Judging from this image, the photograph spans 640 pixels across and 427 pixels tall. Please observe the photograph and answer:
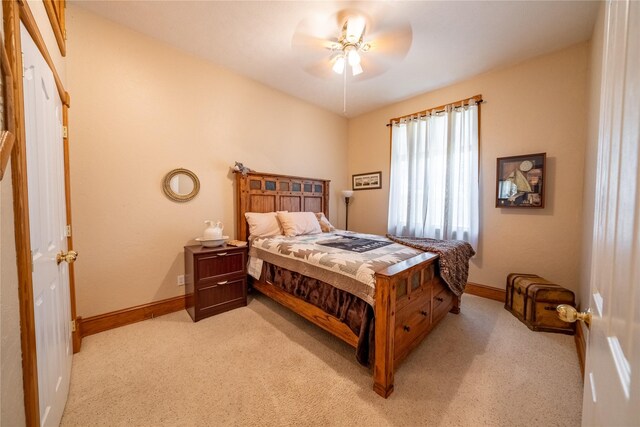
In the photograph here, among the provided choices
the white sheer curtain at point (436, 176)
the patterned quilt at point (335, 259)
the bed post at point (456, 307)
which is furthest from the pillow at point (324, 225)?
the bed post at point (456, 307)

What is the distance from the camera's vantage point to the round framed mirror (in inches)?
99.3

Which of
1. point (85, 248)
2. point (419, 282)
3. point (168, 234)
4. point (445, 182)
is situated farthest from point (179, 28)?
point (445, 182)

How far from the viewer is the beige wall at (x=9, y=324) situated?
63 cm

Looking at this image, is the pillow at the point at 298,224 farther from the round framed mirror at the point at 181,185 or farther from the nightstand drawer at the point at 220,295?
the round framed mirror at the point at 181,185

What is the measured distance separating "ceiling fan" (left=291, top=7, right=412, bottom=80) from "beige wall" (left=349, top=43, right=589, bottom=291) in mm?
1335

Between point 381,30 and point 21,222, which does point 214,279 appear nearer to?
point 21,222

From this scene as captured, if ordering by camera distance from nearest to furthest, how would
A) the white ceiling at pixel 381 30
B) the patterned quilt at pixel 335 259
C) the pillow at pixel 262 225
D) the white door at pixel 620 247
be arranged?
the white door at pixel 620 247 → the patterned quilt at pixel 335 259 → the white ceiling at pixel 381 30 → the pillow at pixel 262 225

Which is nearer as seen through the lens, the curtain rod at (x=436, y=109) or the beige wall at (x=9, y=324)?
the beige wall at (x=9, y=324)

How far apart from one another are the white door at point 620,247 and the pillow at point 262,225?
2.74 m

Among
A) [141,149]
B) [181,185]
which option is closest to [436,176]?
[181,185]

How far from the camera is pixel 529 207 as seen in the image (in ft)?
8.73

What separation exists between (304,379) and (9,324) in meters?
1.49

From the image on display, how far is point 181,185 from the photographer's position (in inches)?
103

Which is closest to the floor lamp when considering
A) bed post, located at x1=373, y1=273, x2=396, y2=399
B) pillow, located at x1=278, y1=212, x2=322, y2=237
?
pillow, located at x1=278, y1=212, x2=322, y2=237
